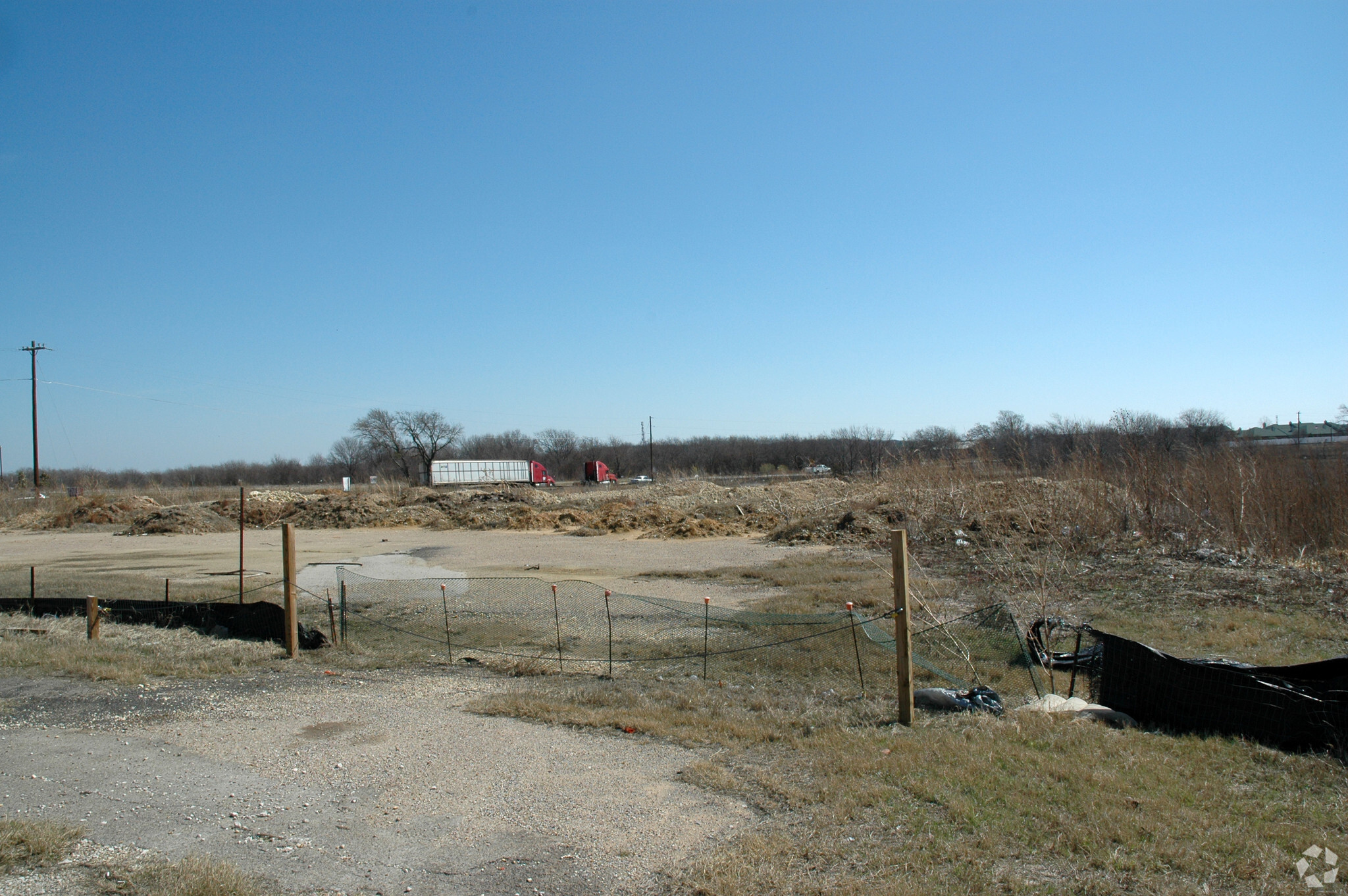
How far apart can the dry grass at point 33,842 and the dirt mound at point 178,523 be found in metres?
38.1

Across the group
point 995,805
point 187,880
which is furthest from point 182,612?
point 995,805

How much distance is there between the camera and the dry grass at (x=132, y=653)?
969 centimetres

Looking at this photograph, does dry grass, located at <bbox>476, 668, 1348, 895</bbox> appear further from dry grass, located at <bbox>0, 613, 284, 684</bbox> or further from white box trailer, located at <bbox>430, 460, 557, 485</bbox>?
white box trailer, located at <bbox>430, 460, 557, 485</bbox>

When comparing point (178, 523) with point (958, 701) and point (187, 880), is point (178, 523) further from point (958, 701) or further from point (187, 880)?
point (958, 701)

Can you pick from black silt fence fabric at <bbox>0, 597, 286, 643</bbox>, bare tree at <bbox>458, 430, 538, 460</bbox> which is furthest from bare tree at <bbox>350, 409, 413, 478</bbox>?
black silt fence fabric at <bbox>0, 597, 286, 643</bbox>

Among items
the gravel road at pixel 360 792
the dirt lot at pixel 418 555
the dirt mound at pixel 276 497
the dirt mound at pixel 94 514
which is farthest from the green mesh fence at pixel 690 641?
the dirt mound at pixel 94 514

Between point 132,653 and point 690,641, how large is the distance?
7465 millimetres

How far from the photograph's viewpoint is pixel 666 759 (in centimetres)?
640

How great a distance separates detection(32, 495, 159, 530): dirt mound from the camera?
43625mm

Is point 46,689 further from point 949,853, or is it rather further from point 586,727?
point 949,853

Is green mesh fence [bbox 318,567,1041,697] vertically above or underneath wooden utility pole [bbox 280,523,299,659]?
underneath

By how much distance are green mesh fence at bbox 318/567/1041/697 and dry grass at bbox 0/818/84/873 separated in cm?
554

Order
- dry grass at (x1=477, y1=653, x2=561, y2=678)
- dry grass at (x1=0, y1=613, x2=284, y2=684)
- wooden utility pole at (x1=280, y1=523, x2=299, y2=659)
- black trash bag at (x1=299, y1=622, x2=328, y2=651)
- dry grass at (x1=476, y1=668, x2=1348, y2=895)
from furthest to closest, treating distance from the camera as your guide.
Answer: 1. black trash bag at (x1=299, y1=622, x2=328, y2=651)
2. wooden utility pole at (x1=280, y1=523, x2=299, y2=659)
3. dry grass at (x1=477, y1=653, x2=561, y2=678)
4. dry grass at (x1=0, y1=613, x2=284, y2=684)
5. dry grass at (x1=476, y1=668, x2=1348, y2=895)

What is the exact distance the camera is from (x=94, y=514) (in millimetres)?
44406
